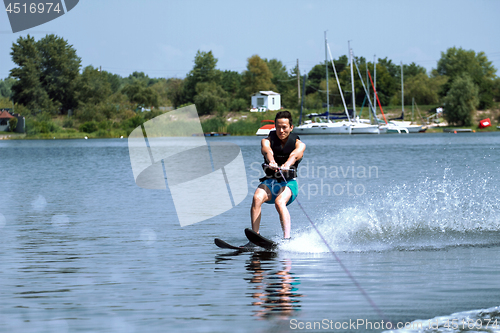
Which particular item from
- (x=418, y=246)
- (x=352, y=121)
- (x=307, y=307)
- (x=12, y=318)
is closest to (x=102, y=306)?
(x=12, y=318)

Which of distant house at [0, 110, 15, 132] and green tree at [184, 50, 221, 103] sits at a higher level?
green tree at [184, 50, 221, 103]

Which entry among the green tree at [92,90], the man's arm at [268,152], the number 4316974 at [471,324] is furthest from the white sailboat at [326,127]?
the number 4316974 at [471,324]

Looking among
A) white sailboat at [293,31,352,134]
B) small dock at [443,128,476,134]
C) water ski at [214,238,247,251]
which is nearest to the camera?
water ski at [214,238,247,251]

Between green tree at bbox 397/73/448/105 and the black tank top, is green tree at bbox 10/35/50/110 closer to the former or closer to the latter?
green tree at bbox 397/73/448/105

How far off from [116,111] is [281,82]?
30.9m

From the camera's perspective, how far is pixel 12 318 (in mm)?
5852

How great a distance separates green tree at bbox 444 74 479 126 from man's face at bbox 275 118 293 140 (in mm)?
83092

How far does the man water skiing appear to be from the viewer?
342 inches

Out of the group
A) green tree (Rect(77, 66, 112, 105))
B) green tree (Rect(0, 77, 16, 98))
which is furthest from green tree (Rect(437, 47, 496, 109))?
green tree (Rect(0, 77, 16, 98))

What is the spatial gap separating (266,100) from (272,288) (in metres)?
87.3

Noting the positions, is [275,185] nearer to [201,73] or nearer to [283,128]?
[283,128]

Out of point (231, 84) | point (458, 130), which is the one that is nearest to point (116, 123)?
point (231, 84)

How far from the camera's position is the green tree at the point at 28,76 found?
9750 centimetres

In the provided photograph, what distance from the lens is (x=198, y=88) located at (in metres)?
103
